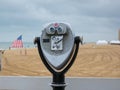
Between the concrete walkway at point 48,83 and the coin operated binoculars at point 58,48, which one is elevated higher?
the coin operated binoculars at point 58,48

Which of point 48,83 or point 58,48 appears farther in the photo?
point 48,83

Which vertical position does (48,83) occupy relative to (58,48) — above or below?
below

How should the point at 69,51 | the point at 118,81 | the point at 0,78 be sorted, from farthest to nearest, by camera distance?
1. the point at 0,78
2. the point at 118,81
3. the point at 69,51

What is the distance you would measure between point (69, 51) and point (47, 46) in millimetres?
119

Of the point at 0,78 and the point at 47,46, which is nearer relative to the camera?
the point at 47,46

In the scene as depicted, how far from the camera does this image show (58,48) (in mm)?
1937

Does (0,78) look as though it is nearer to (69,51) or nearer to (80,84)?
(80,84)

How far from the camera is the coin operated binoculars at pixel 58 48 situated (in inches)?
75.8

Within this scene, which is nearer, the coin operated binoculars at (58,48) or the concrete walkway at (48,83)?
the coin operated binoculars at (58,48)

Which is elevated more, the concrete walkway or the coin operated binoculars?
the coin operated binoculars

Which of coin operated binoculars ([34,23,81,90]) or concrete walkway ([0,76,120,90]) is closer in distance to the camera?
coin operated binoculars ([34,23,81,90])

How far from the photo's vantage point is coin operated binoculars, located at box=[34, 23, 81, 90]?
Answer: 1925 mm

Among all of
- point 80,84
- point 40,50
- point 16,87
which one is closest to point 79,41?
point 40,50

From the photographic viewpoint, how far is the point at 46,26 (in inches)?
76.9
